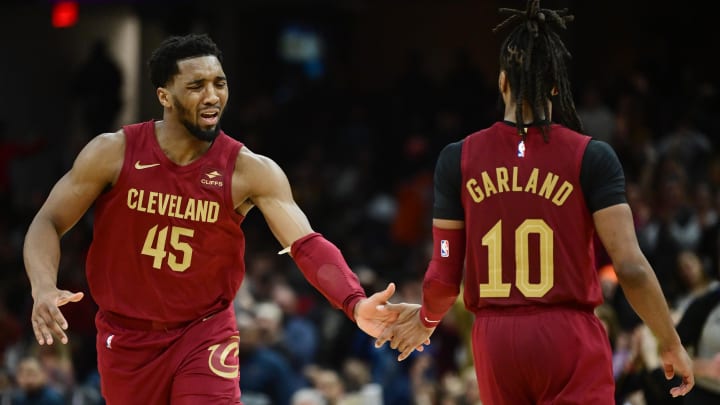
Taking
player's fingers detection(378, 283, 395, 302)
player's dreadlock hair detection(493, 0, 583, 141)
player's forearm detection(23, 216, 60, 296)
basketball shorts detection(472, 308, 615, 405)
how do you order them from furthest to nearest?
player's forearm detection(23, 216, 60, 296)
player's fingers detection(378, 283, 395, 302)
player's dreadlock hair detection(493, 0, 583, 141)
basketball shorts detection(472, 308, 615, 405)

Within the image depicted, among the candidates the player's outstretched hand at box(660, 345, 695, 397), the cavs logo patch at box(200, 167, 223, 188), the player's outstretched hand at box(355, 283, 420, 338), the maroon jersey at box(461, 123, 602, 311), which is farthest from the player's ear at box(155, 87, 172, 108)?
the player's outstretched hand at box(660, 345, 695, 397)

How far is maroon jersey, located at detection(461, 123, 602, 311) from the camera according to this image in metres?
5.40

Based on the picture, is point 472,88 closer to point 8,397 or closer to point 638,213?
point 638,213

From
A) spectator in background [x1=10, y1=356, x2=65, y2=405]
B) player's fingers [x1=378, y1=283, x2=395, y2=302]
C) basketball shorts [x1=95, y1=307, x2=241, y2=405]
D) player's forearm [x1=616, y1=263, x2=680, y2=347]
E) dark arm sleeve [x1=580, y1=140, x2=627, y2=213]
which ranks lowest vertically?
spectator in background [x1=10, y1=356, x2=65, y2=405]

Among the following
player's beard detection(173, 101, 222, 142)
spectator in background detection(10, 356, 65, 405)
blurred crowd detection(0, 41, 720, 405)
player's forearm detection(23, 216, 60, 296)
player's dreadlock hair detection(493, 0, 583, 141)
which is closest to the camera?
player's dreadlock hair detection(493, 0, 583, 141)

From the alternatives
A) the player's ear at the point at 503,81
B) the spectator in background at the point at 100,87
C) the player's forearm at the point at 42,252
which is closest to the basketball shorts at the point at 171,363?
the player's forearm at the point at 42,252

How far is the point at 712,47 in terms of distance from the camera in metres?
18.2

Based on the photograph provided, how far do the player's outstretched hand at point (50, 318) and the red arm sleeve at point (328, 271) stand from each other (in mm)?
1130

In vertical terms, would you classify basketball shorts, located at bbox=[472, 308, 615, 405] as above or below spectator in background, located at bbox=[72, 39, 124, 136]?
above

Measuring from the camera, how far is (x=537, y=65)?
5648 millimetres

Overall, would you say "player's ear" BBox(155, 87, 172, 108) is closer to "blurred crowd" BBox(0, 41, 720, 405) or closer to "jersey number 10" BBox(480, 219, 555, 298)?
"jersey number 10" BBox(480, 219, 555, 298)

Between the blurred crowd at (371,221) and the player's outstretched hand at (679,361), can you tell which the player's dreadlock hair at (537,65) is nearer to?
the player's outstretched hand at (679,361)

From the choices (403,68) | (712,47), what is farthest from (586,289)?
(403,68)

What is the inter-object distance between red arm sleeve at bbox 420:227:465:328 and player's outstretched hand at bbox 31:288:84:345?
5.23 feet
